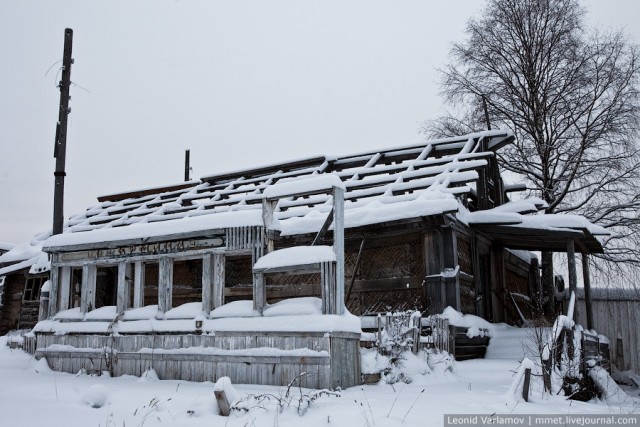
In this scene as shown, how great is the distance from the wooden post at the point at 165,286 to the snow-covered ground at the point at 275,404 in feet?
4.20

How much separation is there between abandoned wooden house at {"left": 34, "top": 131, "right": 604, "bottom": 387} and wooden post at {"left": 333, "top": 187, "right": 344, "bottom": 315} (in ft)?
0.07

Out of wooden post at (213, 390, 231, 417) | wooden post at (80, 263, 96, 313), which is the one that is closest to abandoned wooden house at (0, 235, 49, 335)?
wooden post at (80, 263, 96, 313)

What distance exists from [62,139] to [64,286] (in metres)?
6.32

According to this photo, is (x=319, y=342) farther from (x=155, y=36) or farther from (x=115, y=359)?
(x=155, y=36)

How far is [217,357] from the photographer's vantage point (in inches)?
356

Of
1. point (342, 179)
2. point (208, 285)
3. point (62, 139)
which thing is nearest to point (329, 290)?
point (208, 285)

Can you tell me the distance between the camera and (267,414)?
585 cm

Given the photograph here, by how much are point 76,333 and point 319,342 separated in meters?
5.50

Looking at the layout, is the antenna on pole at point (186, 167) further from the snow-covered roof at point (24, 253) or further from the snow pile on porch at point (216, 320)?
the snow pile on porch at point (216, 320)

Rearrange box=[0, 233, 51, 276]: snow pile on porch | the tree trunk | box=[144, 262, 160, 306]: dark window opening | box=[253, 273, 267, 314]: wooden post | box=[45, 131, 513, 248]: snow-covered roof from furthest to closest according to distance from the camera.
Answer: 1. box=[0, 233, 51, 276]: snow pile on porch
2. the tree trunk
3. box=[144, 262, 160, 306]: dark window opening
4. box=[45, 131, 513, 248]: snow-covered roof
5. box=[253, 273, 267, 314]: wooden post

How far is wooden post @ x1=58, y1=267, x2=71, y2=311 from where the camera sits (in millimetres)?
11523

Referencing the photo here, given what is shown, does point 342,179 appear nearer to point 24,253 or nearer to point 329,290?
point 329,290

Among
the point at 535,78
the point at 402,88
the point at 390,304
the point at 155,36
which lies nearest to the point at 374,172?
the point at 390,304

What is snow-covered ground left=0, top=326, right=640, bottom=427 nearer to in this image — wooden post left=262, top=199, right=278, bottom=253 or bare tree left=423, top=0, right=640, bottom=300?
wooden post left=262, top=199, right=278, bottom=253
